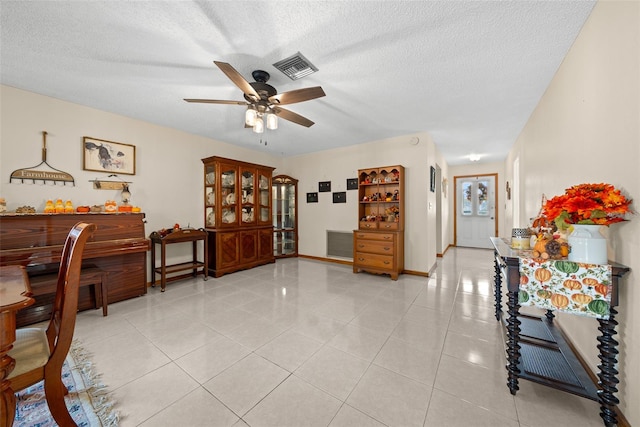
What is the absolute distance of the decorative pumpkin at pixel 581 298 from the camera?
132 cm

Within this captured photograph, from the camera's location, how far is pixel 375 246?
4.20 m

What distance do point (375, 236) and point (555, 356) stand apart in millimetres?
2654

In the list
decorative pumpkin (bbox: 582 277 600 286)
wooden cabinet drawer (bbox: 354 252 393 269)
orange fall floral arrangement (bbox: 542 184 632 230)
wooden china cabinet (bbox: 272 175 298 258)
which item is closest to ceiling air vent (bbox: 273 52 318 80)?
orange fall floral arrangement (bbox: 542 184 632 230)

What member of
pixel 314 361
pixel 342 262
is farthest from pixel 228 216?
pixel 314 361

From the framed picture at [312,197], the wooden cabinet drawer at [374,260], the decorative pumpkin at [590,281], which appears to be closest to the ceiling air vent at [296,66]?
the decorative pumpkin at [590,281]

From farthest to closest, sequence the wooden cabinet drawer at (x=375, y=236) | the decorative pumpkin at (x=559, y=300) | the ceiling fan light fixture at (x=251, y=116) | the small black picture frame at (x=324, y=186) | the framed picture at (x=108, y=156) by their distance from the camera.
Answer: the small black picture frame at (x=324, y=186) < the wooden cabinet drawer at (x=375, y=236) < the framed picture at (x=108, y=156) < the ceiling fan light fixture at (x=251, y=116) < the decorative pumpkin at (x=559, y=300)

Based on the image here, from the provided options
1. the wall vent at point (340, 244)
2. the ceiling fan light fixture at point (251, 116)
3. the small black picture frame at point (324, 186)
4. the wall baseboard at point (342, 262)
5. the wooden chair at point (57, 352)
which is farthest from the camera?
the small black picture frame at point (324, 186)

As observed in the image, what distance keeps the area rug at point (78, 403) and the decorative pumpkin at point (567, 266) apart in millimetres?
2762

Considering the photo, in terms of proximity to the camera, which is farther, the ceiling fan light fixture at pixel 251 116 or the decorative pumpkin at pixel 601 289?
the ceiling fan light fixture at pixel 251 116

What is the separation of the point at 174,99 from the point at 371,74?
2.46m

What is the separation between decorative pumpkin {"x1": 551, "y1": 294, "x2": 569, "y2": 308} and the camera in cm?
139

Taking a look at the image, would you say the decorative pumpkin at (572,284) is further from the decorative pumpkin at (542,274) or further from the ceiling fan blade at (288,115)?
the ceiling fan blade at (288,115)

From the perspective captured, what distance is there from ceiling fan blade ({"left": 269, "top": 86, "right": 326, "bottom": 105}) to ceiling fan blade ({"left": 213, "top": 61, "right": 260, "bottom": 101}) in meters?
0.17

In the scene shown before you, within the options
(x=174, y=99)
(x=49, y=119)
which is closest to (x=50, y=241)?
(x=49, y=119)
